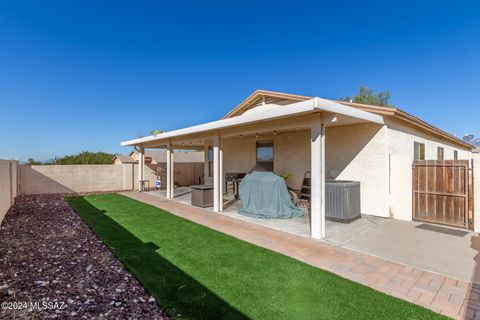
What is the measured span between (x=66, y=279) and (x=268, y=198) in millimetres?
5229

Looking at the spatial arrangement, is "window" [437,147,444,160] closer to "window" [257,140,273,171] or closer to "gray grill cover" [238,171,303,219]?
"window" [257,140,273,171]

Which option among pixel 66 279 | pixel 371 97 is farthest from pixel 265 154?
pixel 371 97

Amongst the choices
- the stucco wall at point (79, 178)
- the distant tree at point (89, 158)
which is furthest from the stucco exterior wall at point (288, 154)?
the distant tree at point (89, 158)

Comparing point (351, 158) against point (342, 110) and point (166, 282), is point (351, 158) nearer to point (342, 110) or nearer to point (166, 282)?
point (342, 110)

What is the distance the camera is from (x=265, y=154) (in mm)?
11305

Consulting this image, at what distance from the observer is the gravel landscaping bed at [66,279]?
270 cm

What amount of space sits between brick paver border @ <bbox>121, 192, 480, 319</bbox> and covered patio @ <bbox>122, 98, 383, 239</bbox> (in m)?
0.72

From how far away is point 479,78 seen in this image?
1625 centimetres

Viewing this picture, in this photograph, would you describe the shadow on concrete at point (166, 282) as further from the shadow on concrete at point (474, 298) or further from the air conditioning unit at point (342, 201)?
the air conditioning unit at point (342, 201)

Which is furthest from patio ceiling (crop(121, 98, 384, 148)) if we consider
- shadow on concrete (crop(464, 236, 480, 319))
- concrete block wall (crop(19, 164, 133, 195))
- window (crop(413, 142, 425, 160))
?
concrete block wall (crop(19, 164, 133, 195))

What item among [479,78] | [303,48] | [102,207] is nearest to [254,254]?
[102,207]

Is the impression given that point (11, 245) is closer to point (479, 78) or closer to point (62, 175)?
point (62, 175)

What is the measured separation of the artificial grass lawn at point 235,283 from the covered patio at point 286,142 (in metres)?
1.82

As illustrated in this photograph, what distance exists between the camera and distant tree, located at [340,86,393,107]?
33.7 m
